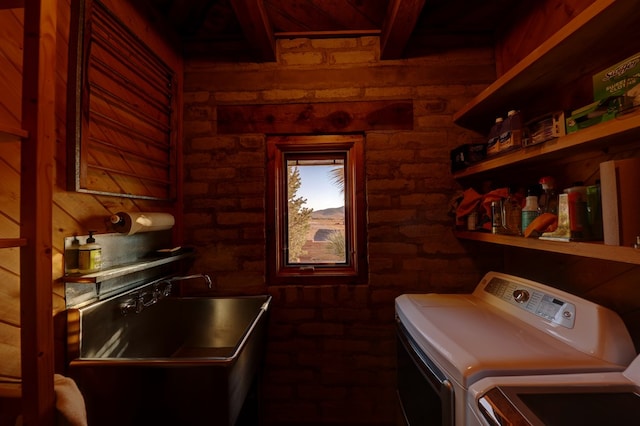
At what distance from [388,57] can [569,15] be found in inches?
34.7

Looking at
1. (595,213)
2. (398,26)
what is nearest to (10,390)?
(595,213)

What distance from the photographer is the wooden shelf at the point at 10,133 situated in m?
0.71

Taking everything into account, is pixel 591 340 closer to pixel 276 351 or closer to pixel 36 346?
pixel 276 351

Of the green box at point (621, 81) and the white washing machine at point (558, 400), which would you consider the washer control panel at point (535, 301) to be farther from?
the green box at point (621, 81)

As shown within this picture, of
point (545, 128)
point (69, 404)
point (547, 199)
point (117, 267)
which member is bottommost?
point (69, 404)

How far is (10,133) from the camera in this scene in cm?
74

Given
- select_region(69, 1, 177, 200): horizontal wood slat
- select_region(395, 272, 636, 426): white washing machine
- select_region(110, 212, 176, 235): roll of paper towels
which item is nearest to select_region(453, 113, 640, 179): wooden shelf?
select_region(395, 272, 636, 426): white washing machine

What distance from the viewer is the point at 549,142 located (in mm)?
1077

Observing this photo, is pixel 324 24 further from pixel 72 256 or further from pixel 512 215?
pixel 72 256

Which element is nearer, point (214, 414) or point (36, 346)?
point (36, 346)

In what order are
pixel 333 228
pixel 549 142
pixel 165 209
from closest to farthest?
pixel 549 142, pixel 165 209, pixel 333 228

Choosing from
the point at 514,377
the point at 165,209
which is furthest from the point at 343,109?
the point at 514,377

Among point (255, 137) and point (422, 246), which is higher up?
point (255, 137)

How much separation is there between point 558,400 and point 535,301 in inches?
20.6
